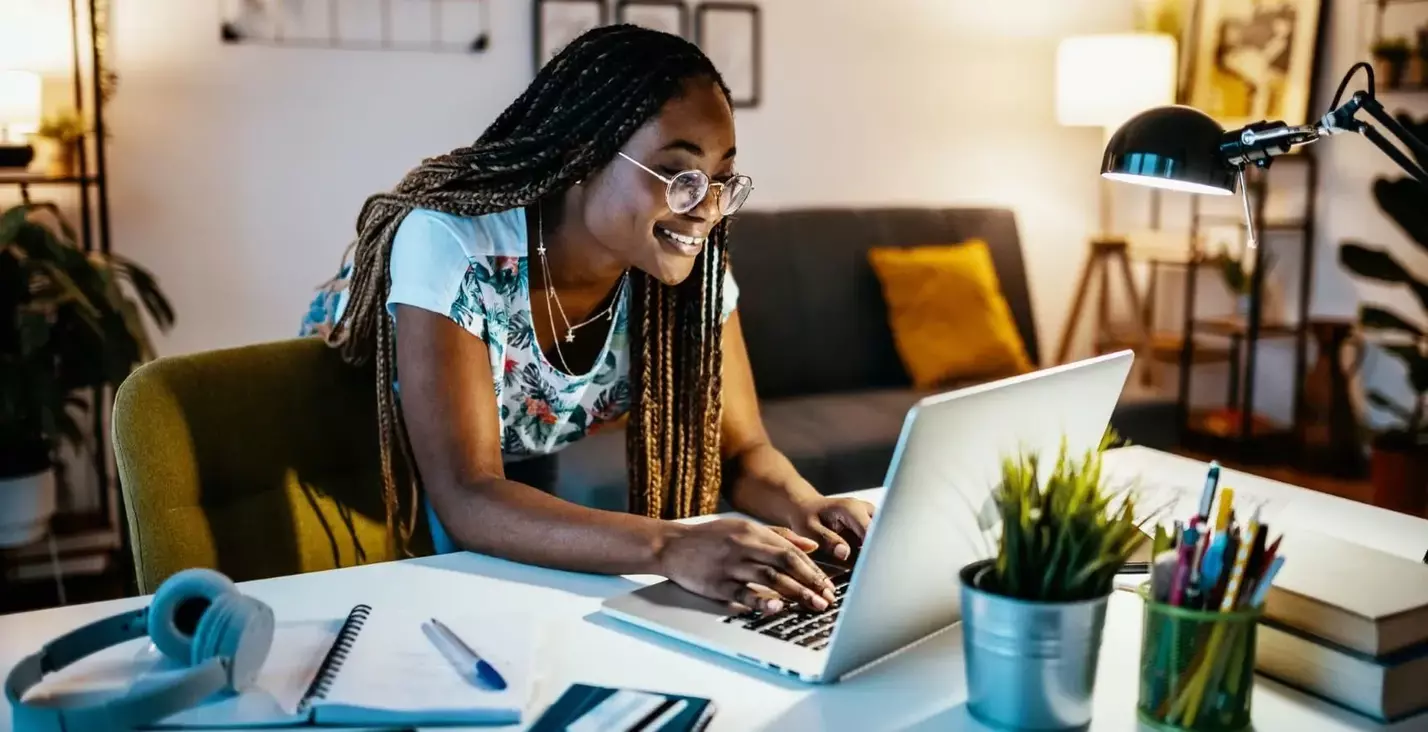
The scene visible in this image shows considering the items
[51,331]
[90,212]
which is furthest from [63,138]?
[51,331]

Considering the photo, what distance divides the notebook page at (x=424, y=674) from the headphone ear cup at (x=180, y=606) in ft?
0.35

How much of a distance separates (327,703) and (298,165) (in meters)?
2.68

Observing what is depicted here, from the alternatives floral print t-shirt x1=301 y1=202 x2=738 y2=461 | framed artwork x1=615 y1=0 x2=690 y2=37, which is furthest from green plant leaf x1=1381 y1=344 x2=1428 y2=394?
floral print t-shirt x1=301 y1=202 x2=738 y2=461

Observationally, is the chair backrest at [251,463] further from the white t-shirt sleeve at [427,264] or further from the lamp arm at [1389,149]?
the lamp arm at [1389,149]

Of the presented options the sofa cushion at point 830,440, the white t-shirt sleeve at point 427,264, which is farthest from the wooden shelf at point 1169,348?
the white t-shirt sleeve at point 427,264

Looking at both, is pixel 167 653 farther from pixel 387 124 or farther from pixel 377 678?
pixel 387 124

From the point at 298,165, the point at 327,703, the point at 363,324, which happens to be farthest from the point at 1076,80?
the point at 327,703

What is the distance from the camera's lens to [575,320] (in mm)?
1620

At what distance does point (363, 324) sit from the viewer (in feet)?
4.79

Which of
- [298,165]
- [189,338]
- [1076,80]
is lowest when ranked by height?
[189,338]

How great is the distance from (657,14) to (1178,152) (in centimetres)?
284

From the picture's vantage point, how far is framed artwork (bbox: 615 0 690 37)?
3.68m

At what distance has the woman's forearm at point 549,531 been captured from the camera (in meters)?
1.18

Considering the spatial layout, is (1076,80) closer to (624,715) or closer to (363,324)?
(363,324)
